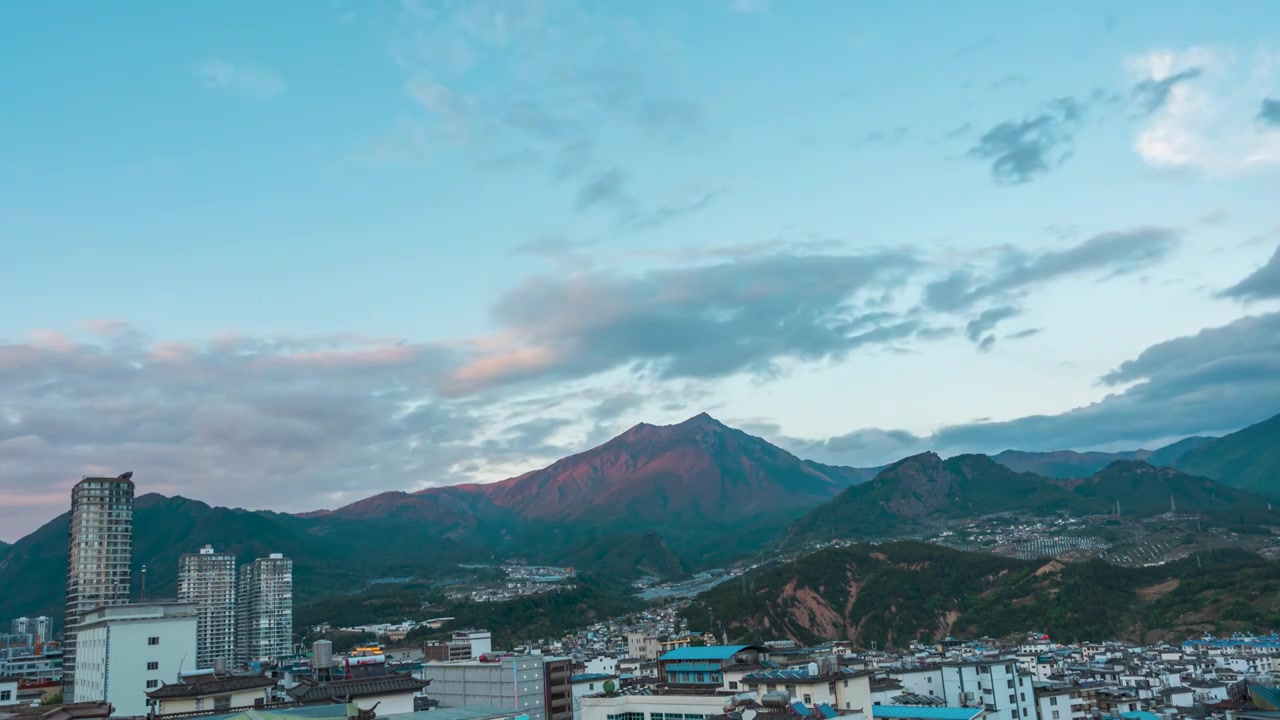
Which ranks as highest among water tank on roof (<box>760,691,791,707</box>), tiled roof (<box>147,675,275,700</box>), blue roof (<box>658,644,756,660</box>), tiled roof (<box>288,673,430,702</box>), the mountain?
tiled roof (<box>147,675,275,700</box>)

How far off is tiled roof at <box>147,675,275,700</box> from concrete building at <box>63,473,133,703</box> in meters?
107

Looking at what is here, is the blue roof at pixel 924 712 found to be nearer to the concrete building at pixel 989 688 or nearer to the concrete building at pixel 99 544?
the concrete building at pixel 989 688

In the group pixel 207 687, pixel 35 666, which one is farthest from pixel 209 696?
pixel 35 666

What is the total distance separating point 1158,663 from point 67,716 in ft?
390

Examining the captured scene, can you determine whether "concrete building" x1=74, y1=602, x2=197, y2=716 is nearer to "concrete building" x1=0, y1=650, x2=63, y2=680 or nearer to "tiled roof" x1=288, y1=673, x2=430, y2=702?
"tiled roof" x1=288, y1=673, x2=430, y2=702

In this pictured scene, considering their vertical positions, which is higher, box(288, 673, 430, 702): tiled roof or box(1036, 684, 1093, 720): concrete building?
box(288, 673, 430, 702): tiled roof

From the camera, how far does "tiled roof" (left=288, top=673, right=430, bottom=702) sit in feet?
148

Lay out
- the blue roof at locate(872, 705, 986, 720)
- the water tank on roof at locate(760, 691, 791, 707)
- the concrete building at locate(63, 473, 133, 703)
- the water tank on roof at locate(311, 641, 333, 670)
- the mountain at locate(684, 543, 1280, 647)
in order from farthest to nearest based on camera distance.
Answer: the mountain at locate(684, 543, 1280, 647)
the concrete building at locate(63, 473, 133, 703)
the water tank on roof at locate(311, 641, 333, 670)
the blue roof at locate(872, 705, 986, 720)
the water tank on roof at locate(760, 691, 791, 707)

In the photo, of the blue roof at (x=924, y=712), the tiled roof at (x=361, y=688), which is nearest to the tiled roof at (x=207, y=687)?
the tiled roof at (x=361, y=688)

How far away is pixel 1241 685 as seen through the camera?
235 feet

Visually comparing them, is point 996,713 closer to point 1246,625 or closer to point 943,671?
point 943,671

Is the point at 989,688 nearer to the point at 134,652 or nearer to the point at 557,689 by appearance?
the point at 557,689

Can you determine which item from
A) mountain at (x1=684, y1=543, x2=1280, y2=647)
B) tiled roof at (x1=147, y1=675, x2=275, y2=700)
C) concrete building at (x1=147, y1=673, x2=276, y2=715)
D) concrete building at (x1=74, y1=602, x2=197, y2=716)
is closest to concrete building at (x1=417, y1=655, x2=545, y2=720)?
tiled roof at (x1=147, y1=675, x2=275, y2=700)

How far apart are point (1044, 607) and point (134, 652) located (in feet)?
522
